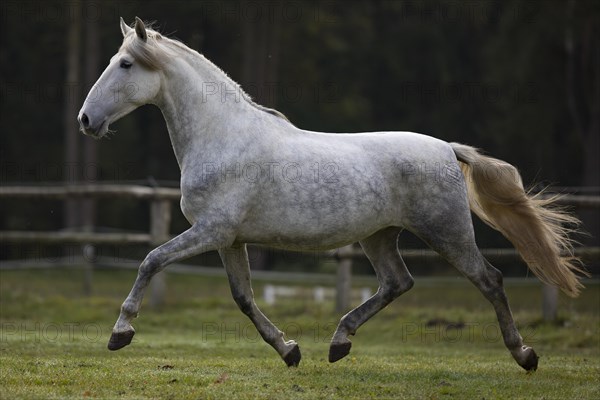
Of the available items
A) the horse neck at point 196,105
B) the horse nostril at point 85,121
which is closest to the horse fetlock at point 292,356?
the horse neck at point 196,105

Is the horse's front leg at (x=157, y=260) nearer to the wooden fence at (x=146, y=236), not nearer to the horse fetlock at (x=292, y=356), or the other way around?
the horse fetlock at (x=292, y=356)

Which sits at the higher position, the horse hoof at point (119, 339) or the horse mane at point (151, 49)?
the horse mane at point (151, 49)

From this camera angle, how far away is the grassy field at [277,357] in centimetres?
562

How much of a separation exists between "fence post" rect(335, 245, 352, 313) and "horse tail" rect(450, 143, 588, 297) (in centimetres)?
447

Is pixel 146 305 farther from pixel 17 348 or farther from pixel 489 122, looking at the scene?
pixel 489 122

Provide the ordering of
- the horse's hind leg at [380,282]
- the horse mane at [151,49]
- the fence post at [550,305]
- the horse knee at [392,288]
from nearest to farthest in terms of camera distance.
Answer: the horse mane at [151,49]
the horse's hind leg at [380,282]
the horse knee at [392,288]
the fence post at [550,305]

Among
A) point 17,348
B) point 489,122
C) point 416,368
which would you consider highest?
point 416,368

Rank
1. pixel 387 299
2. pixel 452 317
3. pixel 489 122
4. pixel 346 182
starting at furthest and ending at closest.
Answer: pixel 489 122 → pixel 452 317 → pixel 387 299 → pixel 346 182

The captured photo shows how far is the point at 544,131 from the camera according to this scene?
74.1 feet

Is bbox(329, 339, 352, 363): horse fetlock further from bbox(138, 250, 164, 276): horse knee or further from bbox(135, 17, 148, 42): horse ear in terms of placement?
bbox(135, 17, 148, 42): horse ear

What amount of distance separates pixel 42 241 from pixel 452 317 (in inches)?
215

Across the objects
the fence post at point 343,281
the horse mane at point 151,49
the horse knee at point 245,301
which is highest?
the horse mane at point 151,49

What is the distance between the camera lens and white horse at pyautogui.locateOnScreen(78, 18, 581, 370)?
20.5 ft

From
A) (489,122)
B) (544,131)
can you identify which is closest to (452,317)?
(544,131)
